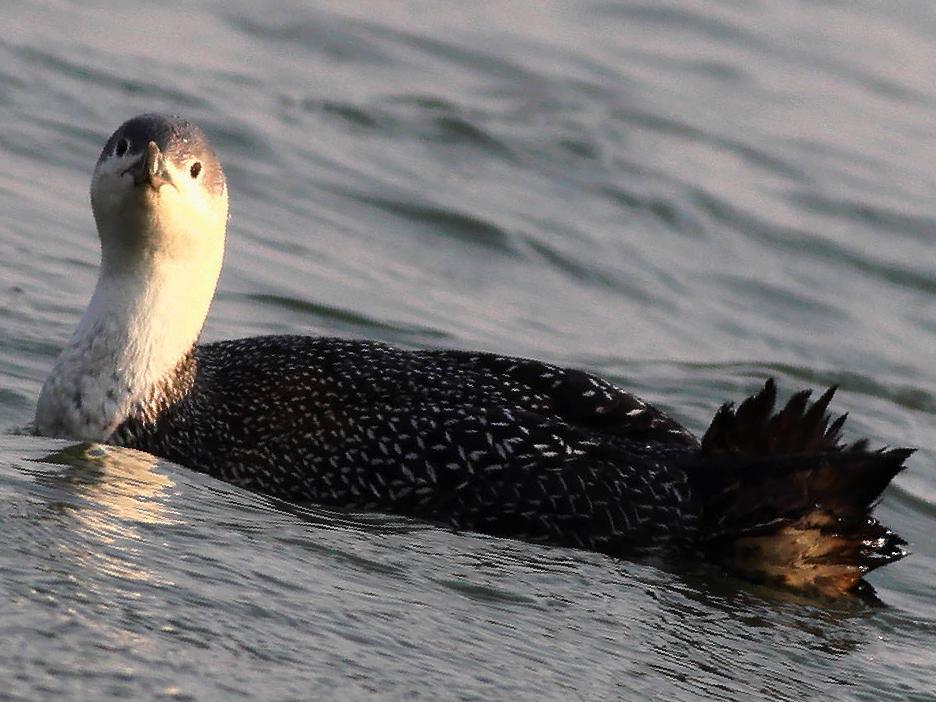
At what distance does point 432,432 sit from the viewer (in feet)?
26.1

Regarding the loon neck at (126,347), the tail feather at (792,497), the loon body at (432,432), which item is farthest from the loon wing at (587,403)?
the loon neck at (126,347)

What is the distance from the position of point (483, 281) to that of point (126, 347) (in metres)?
4.32

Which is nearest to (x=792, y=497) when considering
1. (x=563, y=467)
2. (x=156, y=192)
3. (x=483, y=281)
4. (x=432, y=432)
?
(x=563, y=467)

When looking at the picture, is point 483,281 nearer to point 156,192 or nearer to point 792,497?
point 156,192

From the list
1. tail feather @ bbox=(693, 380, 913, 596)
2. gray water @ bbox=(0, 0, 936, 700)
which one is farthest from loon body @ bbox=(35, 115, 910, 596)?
gray water @ bbox=(0, 0, 936, 700)

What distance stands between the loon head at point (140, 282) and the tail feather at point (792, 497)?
7.21 ft

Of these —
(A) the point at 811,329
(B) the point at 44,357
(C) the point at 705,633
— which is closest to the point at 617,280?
(A) the point at 811,329

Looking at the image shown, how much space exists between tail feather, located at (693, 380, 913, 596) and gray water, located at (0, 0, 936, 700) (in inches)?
6.5

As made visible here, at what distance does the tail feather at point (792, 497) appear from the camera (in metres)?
7.77

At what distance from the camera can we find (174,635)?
19.3ft

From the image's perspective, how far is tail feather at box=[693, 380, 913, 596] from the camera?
25.5 ft

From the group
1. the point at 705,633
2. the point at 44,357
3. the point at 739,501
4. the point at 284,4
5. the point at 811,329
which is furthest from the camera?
the point at 284,4

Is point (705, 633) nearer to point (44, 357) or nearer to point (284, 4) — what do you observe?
point (44, 357)

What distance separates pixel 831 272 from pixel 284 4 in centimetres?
531
